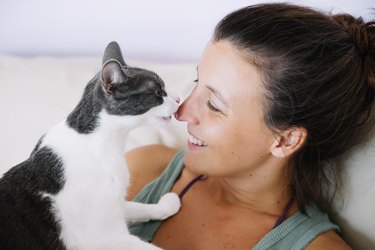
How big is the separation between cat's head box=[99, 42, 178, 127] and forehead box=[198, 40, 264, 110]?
112 millimetres

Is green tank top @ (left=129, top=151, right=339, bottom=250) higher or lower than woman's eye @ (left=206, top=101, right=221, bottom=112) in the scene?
lower

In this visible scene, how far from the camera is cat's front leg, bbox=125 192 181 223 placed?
1044 millimetres

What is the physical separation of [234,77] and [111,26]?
38.8 inches

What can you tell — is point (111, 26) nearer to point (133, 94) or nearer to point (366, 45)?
point (133, 94)

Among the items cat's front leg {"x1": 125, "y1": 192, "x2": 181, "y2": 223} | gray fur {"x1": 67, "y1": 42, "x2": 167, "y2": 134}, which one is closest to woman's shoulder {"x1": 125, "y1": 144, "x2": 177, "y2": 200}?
cat's front leg {"x1": 125, "y1": 192, "x2": 181, "y2": 223}

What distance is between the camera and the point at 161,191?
47.6 inches

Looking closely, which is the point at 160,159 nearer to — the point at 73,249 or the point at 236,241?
the point at 236,241

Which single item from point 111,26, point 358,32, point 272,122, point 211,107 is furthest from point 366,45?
point 111,26

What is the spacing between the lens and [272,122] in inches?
37.3

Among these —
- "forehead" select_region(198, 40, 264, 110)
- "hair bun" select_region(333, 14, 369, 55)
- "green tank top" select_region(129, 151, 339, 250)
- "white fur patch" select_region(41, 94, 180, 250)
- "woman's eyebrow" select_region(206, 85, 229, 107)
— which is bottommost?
"green tank top" select_region(129, 151, 339, 250)

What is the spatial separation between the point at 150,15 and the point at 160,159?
68cm

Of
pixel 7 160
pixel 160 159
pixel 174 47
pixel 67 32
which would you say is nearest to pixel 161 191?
pixel 160 159

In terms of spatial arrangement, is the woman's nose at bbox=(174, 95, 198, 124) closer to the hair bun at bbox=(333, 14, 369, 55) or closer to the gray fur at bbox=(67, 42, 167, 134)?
the gray fur at bbox=(67, 42, 167, 134)

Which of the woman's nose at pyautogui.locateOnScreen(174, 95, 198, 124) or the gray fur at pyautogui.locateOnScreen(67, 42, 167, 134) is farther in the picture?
the woman's nose at pyautogui.locateOnScreen(174, 95, 198, 124)
